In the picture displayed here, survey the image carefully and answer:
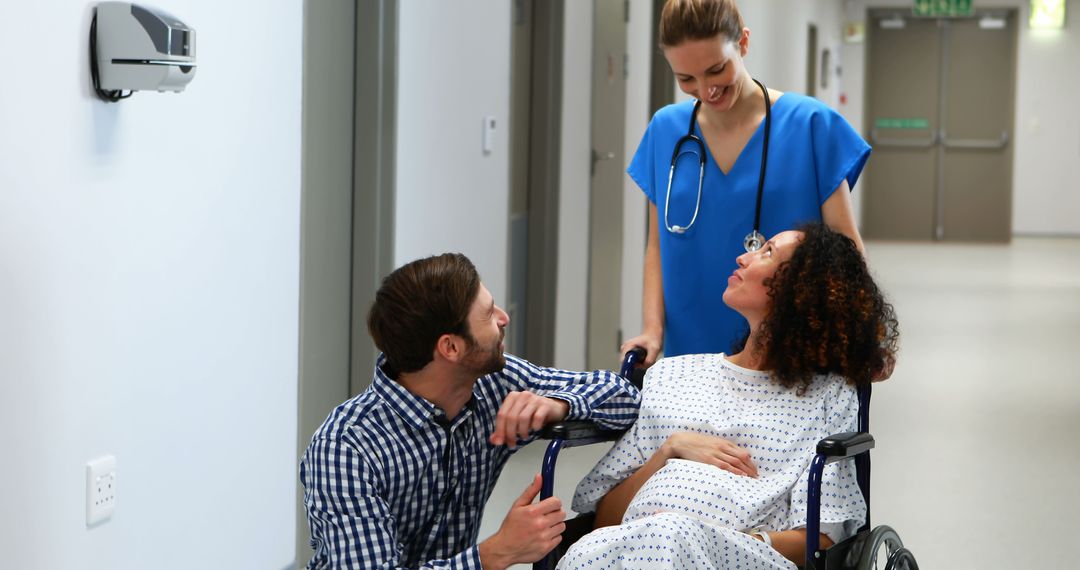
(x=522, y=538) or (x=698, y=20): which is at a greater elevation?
(x=698, y=20)

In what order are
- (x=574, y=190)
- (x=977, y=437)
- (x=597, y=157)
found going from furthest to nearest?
(x=597, y=157), (x=574, y=190), (x=977, y=437)

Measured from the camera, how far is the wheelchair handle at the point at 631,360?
2295 millimetres

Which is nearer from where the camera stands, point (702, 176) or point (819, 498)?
point (819, 498)

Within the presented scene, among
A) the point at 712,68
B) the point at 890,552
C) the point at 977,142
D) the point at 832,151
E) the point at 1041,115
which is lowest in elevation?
the point at 890,552

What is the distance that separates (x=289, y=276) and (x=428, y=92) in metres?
0.96

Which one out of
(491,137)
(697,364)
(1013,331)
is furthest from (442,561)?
(1013,331)

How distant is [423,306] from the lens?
5.90 feet

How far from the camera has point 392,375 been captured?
188 centimetres

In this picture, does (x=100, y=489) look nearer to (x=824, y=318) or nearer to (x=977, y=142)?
(x=824, y=318)

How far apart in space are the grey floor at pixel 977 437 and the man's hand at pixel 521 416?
2.33 feet

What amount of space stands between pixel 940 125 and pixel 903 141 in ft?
1.47

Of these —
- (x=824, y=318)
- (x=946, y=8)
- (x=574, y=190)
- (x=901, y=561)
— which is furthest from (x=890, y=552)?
(x=946, y=8)

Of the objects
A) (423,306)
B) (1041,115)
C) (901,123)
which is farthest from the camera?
(901,123)

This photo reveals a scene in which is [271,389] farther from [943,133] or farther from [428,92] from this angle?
[943,133]
